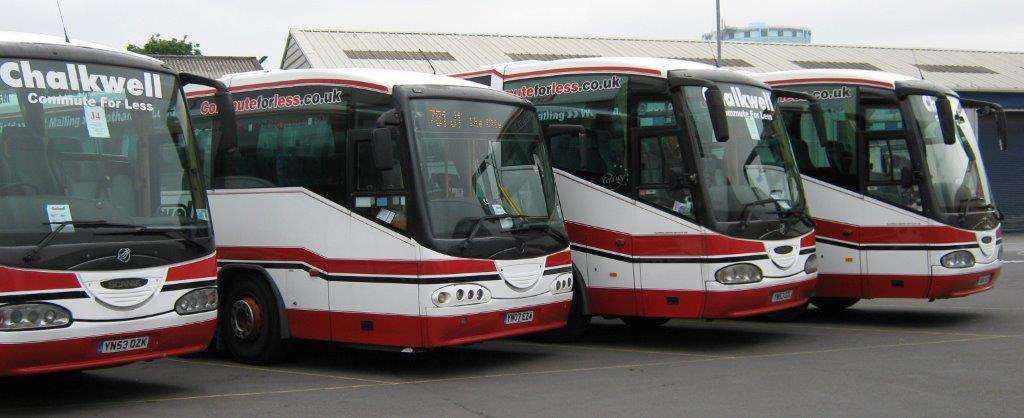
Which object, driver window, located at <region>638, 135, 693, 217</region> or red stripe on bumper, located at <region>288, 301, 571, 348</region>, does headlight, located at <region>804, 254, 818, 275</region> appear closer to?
driver window, located at <region>638, 135, 693, 217</region>

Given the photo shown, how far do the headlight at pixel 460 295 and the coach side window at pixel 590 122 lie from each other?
2.42 metres

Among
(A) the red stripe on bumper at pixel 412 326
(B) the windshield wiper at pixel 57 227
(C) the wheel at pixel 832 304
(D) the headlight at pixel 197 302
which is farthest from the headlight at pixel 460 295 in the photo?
(C) the wheel at pixel 832 304

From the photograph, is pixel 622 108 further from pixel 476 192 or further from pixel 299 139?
pixel 299 139

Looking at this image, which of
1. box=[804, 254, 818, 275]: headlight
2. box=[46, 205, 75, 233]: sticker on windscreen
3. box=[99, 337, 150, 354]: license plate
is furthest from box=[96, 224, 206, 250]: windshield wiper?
box=[804, 254, 818, 275]: headlight

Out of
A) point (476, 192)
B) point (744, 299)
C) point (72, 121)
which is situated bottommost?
point (744, 299)

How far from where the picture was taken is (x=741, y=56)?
3900cm

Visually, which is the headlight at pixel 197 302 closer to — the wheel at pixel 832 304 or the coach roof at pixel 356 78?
the coach roof at pixel 356 78

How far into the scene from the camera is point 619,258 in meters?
12.9

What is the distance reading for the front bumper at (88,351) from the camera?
8.70m

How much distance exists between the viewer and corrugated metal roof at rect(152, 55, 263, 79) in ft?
115

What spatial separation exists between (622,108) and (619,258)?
63.5 inches

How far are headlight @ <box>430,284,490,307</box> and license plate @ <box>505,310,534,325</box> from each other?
36 centimetres

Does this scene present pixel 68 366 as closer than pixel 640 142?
Yes

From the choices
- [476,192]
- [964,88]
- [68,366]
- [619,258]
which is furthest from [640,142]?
[964,88]
